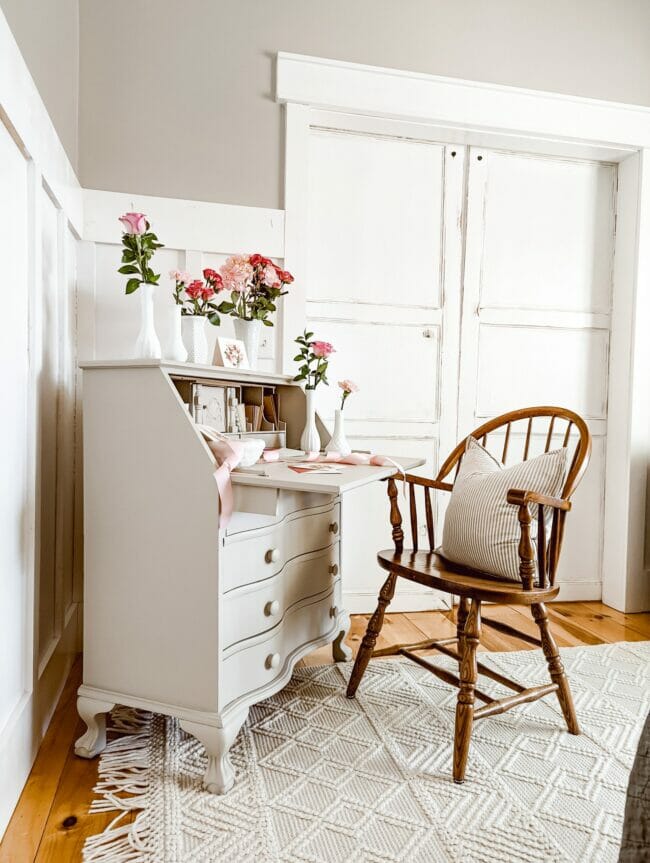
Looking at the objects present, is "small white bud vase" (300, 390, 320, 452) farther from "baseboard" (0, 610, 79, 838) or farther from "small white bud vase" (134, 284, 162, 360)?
"baseboard" (0, 610, 79, 838)

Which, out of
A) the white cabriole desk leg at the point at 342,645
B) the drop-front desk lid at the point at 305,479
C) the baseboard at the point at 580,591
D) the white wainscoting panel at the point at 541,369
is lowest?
the baseboard at the point at 580,591

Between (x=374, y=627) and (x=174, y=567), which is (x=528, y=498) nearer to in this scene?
(x=374, y=627)

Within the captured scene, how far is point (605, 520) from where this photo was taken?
3074 mm

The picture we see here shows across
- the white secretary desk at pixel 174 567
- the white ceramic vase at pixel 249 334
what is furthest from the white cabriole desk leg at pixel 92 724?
the white ceramic vase at pixel 249 334

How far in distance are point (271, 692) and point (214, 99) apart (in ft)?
7.15

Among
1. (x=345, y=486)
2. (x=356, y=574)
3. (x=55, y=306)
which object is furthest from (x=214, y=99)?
(x=356, y=574)

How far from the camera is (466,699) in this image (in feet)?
5.07

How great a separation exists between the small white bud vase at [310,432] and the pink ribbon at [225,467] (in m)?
0.56

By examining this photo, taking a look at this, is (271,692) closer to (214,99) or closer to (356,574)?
(356,574)

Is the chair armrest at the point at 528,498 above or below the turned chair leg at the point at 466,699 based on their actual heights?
above

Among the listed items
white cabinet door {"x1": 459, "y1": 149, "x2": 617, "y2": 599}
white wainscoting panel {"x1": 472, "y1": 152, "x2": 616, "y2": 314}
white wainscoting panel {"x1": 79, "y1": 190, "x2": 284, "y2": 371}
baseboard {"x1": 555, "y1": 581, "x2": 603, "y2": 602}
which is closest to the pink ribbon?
white wainscoting panel {"x1": 79, "y1": 190, "x2": 284, "y2": 371}

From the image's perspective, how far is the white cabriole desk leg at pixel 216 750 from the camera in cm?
147

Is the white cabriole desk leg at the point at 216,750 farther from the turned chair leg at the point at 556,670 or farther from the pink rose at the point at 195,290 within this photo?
the pink rose at the point at 195,290

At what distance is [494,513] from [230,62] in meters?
2.03
